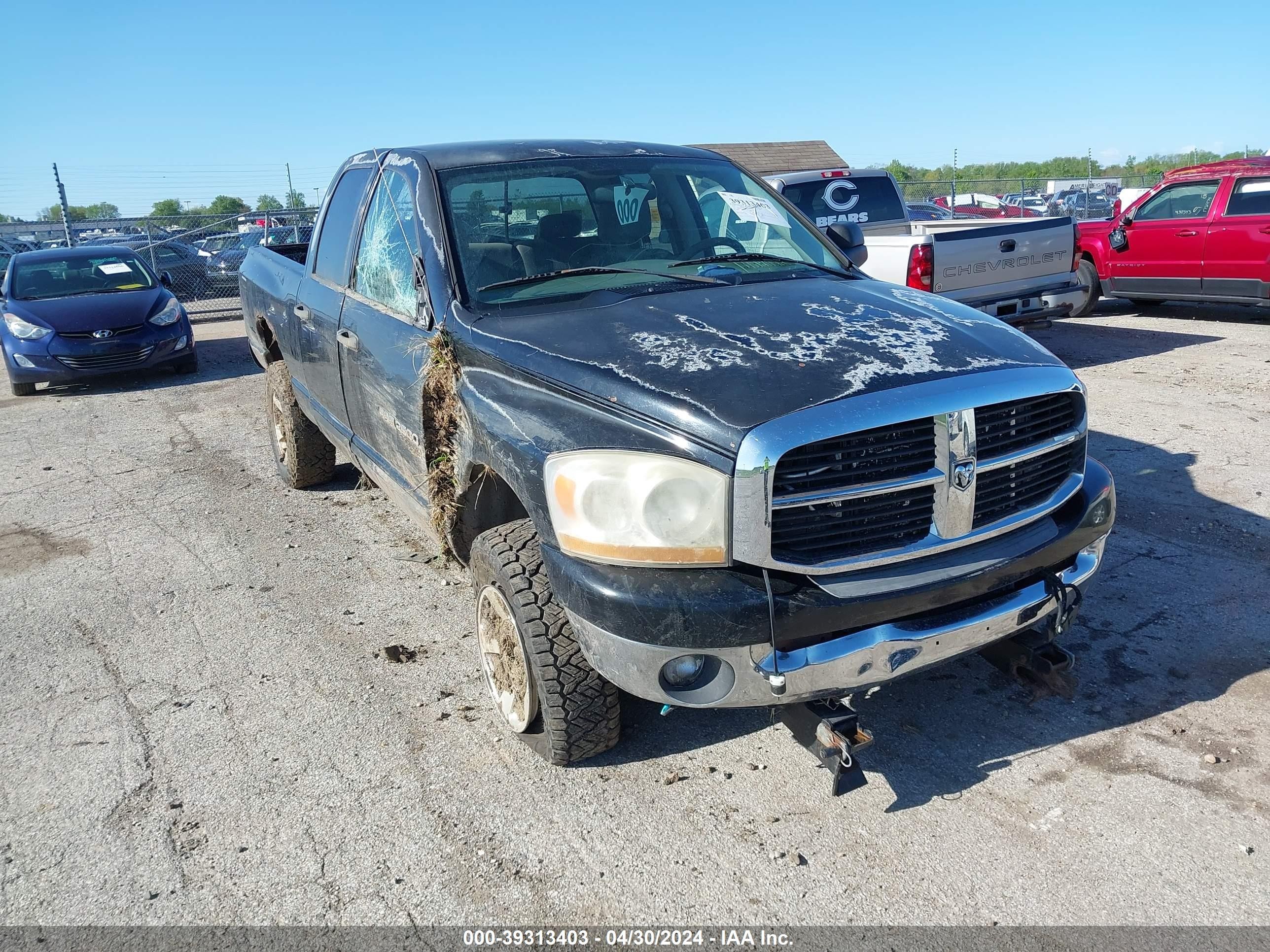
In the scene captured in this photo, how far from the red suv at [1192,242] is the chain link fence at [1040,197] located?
13471mm

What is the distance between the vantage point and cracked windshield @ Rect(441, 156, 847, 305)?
3555 millimetres

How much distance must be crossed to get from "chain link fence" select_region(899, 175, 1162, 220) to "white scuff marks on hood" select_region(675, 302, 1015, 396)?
2336 centimetres

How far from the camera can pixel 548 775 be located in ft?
10.1

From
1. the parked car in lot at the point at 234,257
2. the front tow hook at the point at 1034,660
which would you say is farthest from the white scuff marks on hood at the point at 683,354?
the parked car in lot at the point at 234,257

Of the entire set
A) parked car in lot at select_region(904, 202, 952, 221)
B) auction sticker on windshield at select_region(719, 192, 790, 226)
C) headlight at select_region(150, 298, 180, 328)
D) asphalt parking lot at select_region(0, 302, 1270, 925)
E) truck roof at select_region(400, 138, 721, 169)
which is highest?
truck roof at select_region(400, 138, 721, 169)

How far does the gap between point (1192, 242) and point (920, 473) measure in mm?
10384

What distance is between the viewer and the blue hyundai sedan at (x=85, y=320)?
10.3m

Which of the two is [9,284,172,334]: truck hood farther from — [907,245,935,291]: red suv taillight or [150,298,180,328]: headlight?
[907,245,935,291]: red suv taillight

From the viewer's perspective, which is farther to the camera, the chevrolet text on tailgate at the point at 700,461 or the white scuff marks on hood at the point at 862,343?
the white scuff marks on hood at the point at 862,343

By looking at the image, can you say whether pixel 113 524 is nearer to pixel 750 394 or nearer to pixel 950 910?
pixel 750 394

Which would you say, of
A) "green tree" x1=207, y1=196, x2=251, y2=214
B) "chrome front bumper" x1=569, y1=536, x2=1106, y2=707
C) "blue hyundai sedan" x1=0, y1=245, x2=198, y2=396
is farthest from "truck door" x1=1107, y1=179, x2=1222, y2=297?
"green tree" x1=207, y1=196, x2=251, y2=214

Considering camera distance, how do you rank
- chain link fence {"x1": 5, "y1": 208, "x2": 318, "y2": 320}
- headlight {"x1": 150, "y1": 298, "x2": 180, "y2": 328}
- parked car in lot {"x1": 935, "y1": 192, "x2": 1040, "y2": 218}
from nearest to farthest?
headlight {"x1": 150, "y1": 298, "x2": 180, "y2": 328} < chain link fence {"x1": 5, "y1": 208, "x2": 318, "y2": 320} < parked car in lot {"x1": 935, "y1": 192, "x2": 1040, "y2": 218}

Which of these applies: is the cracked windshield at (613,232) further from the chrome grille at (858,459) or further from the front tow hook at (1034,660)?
the front tow hook at (1034,660)

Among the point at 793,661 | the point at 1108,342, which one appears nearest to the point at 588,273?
the point at 793,661
